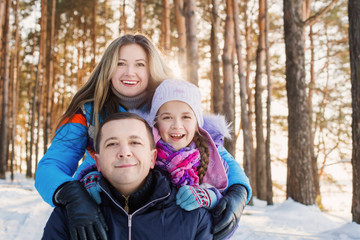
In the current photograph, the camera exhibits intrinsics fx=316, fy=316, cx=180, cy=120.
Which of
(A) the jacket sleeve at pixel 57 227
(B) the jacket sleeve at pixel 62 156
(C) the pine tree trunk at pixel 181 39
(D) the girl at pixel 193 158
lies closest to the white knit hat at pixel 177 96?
(D) the girl at pixel 193 158

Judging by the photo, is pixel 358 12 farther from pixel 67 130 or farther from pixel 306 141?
pixel 67 130

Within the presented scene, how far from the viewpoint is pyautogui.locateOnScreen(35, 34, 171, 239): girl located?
209cm

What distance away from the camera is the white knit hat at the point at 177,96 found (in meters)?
2.09

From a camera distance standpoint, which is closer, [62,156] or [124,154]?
[124,154]

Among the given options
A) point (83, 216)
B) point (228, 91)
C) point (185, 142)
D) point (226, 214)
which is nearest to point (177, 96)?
point (185, 142)

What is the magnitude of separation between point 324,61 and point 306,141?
24.6 feet

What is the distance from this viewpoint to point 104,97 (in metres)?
2.28

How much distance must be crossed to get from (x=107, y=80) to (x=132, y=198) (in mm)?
972

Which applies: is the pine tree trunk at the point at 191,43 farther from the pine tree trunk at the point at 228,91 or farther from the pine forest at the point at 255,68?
the pine tree trunk at the point at 228,91

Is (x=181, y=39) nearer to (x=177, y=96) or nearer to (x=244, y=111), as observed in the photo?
(x=244, y=111)

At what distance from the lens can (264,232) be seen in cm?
423

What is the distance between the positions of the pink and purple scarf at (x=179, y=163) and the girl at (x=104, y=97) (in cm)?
49

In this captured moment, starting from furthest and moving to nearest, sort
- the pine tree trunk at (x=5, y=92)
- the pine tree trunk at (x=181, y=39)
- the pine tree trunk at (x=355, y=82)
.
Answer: the pine tree trunk at (x=5, y=92), the pine tree trunk at (x=181, y=39), the pine tree trunk at (x=355, y=82)

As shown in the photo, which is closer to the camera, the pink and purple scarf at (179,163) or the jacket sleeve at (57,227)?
the jacket sleeve at (57,227)
